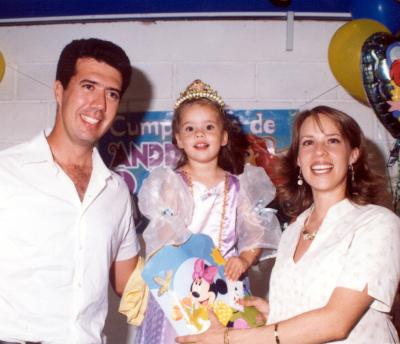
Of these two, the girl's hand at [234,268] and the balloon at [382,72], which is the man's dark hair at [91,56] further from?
the balloon at [382,72]

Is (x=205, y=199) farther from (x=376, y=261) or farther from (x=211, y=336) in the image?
(x=376, y=261)

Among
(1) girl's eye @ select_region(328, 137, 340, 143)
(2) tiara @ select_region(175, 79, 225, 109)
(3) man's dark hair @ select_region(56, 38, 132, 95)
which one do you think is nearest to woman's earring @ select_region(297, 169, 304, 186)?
(1) girl's eye @ select_region(328, 137, 340, 143)

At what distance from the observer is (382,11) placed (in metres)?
2.33

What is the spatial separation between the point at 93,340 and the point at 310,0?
76.9 inches

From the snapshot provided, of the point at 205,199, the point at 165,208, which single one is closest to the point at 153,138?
the point at 205,199

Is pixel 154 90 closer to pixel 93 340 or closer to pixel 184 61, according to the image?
pixel 184 61

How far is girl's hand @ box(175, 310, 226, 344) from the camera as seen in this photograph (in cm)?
158

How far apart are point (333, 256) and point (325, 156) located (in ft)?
1.23

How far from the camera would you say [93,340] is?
1827 millimetres

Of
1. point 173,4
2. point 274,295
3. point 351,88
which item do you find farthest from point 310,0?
point 274,295

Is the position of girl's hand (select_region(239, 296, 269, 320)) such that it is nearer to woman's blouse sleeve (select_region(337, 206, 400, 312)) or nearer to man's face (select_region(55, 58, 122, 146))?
woman's blouse sleeve (select_region(337, 206, 400, 312))

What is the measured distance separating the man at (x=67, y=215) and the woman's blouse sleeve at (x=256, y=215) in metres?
0.51

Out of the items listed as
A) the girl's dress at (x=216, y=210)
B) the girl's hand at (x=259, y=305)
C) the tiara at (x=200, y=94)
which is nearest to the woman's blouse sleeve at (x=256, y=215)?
the girl's dress at (x=216, y=210)

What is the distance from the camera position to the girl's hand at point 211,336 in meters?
1.58
